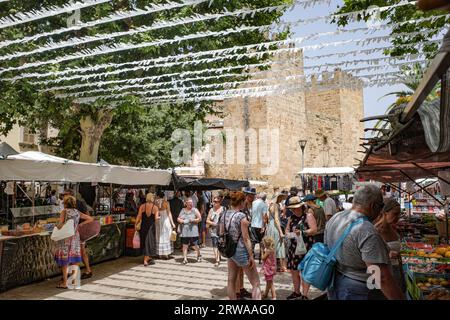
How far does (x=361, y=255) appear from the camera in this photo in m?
2.73

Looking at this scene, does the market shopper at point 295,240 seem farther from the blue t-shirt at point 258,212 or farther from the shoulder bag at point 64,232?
the shoulder bag at point 64,232

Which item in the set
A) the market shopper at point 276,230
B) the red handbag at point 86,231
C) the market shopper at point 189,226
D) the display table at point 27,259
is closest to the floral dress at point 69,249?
the red handbag at point 86,231

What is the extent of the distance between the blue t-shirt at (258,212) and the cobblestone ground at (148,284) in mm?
1137

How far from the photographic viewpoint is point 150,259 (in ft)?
29.4

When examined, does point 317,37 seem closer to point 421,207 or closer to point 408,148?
point 408,148

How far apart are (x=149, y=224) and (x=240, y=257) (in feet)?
15.6

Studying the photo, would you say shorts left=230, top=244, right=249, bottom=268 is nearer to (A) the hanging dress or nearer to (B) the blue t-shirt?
(B) the blue t-shirt

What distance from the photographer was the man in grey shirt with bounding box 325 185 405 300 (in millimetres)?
2625

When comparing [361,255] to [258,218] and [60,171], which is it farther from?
[60,171]

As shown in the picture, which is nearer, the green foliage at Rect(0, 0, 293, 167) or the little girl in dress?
the little girl in dress

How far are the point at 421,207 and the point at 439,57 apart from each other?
1336 centimetres

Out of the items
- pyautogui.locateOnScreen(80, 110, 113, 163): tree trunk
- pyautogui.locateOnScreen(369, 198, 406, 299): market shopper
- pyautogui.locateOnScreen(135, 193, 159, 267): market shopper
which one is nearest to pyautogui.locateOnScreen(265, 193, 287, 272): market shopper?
pyautogui.locateOnScreen(135, 193, 159, 267): market shopper

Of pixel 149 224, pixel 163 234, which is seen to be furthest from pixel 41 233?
pixel 163 234
